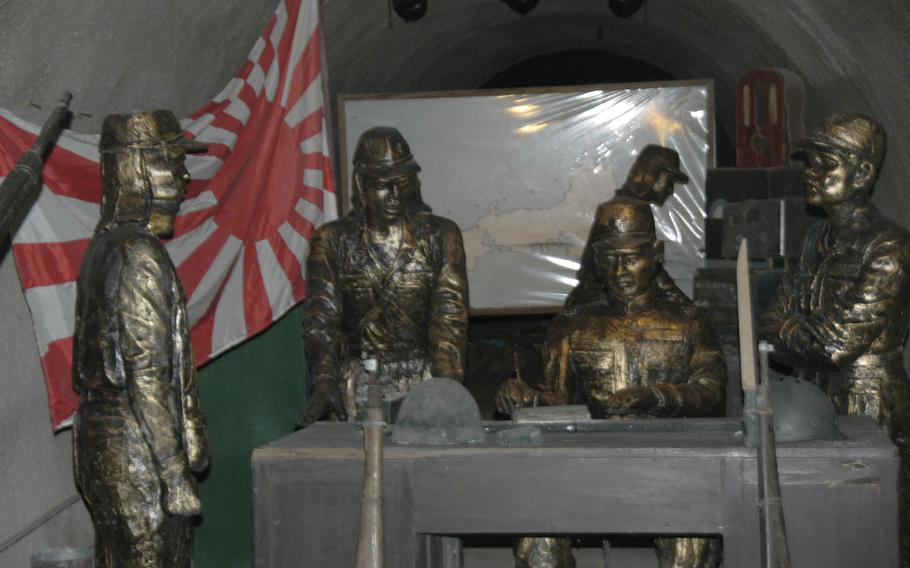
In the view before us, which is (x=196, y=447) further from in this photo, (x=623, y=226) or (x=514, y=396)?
(x=623, y=226)

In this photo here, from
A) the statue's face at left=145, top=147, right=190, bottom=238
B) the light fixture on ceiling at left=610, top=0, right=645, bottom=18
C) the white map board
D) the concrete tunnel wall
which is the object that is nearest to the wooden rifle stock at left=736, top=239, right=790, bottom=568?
the statue's face at left=145, top=147, right=190, bottom=238

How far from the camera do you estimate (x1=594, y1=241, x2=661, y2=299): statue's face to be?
7.20 metres

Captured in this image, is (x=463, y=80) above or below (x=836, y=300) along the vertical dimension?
above

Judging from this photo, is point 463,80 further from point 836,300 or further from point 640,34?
point 836,300

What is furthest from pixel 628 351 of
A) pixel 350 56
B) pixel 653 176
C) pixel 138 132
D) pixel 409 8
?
pixel 350 56

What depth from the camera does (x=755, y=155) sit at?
11234mm

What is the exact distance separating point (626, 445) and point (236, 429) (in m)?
3.45

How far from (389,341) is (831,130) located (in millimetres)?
2529

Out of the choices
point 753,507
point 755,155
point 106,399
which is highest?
point 755,155

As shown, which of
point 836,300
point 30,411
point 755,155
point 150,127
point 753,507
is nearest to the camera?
point 753,507

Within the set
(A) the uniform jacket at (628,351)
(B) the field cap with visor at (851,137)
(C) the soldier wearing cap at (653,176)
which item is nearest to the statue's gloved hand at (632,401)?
(A) the uniform jacket at (628,351)

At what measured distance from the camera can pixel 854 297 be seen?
7199mm

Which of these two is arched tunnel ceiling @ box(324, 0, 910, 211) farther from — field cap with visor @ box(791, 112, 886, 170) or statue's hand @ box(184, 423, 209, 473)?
statue's hand @ box(184, 423, 209, 473)

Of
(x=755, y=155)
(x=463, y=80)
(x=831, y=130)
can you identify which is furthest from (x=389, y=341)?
(x=463, y=80)
